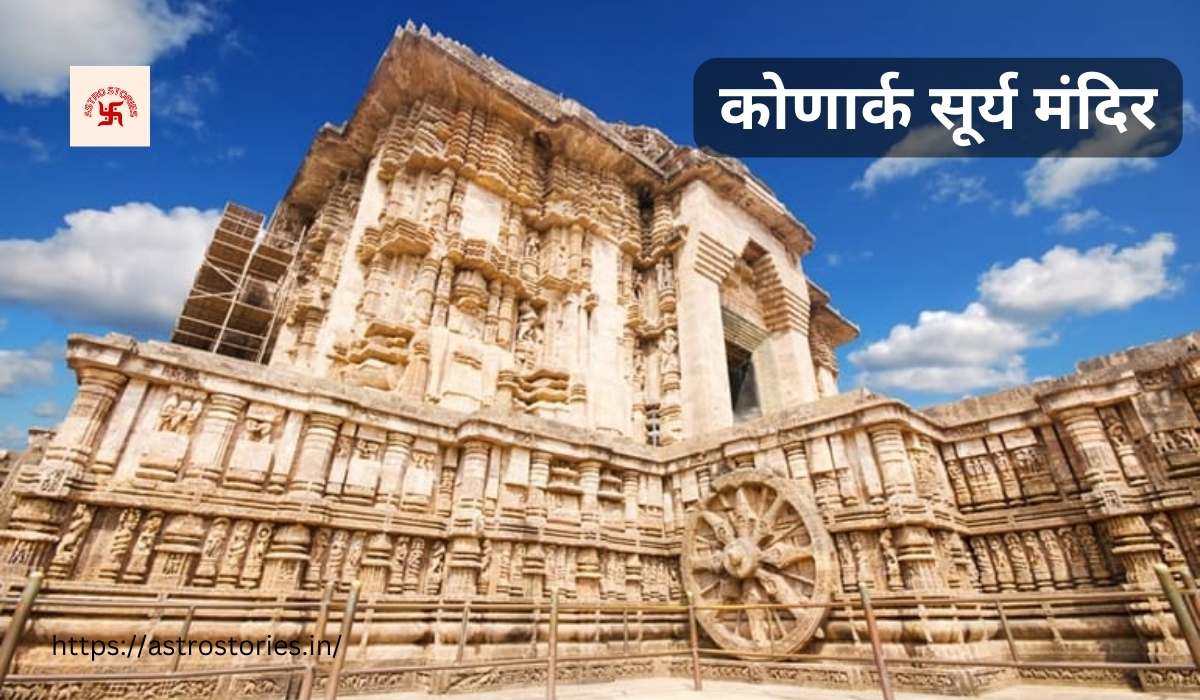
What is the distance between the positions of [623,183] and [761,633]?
53.6 feet

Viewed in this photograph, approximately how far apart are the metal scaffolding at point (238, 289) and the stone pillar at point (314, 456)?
16.0 meters

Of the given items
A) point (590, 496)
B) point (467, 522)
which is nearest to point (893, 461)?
point (590, 496)

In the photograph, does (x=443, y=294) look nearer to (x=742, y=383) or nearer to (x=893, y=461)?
(x=893, y=461)

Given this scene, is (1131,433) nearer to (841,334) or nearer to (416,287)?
(416,287)

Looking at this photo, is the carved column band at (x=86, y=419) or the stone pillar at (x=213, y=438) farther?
the stone pillar at (x=213, y=438)

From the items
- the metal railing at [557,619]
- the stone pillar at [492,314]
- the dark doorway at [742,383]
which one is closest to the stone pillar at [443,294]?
the stone pillar at [492,314]

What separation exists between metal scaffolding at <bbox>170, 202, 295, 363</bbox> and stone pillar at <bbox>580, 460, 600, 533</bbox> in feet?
55.9

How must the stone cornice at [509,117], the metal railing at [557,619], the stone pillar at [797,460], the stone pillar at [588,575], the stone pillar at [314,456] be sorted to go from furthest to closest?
the stone cornice at [509,117] → the stone pillar at [588,575] → the stone pillar at [797,460] → the stone pillar at [314,456] → the metal railing at [557,619]

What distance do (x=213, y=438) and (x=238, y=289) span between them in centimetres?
1719

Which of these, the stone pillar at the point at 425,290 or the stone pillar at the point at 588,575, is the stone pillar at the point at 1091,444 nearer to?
the stone pillar at the point at 588,575

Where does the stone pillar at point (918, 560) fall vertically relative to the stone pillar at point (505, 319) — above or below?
below

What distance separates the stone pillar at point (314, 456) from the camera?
705 centimetres

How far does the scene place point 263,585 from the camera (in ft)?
21.1

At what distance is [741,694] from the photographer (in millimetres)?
6328
